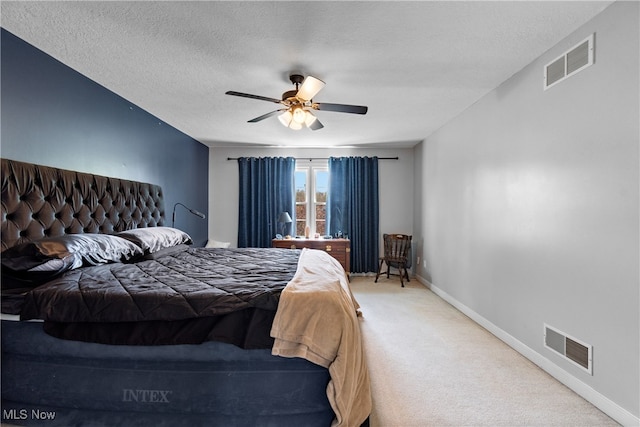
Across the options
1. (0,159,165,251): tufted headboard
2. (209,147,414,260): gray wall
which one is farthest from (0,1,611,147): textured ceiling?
(209,147,414,260): gray wall

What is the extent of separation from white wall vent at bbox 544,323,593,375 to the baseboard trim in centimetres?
11

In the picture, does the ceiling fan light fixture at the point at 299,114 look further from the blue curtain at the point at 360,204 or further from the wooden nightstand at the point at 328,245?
the blue curtain at the point at 360,204

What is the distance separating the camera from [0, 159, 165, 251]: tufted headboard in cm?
186

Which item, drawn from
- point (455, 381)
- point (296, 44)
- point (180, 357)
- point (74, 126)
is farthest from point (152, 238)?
point (455, 381)

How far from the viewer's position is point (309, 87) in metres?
2.24

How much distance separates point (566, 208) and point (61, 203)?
11.8ft

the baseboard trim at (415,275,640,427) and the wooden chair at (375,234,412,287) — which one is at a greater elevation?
the wooden chair at (375,234,412,287)

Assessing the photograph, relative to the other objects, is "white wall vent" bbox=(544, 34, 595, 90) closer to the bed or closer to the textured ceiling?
the textured ceiling

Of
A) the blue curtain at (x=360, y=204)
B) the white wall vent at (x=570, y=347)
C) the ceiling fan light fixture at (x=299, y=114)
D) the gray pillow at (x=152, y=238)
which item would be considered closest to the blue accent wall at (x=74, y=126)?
the gray pillow at (x=152, y=238)

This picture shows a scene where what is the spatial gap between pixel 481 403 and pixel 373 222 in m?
3.64

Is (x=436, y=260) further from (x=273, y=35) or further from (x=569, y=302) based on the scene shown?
(x=273, y=35)

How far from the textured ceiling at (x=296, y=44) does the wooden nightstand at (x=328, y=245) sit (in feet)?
7.54

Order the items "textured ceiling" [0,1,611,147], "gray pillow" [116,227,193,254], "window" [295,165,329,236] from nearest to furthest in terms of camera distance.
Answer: "textured ceiling" [0,1,611,147]
"gray pillow" [116,227,193,254]
"window" [295,165,329,236]

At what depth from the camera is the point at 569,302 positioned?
1968mm
